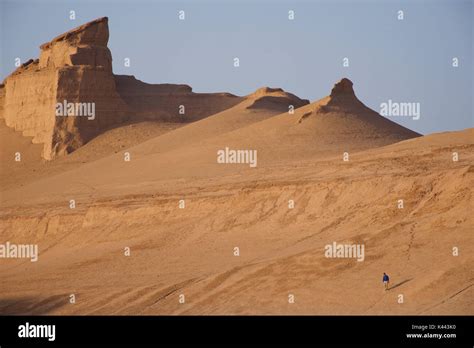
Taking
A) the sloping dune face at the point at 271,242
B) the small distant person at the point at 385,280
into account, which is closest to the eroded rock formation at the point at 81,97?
the sloping dune face at the point at 271,242

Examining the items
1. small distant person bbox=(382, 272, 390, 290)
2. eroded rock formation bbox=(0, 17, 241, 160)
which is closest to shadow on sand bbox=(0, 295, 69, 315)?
small distant person bbox=(382, 272, 390, 290)

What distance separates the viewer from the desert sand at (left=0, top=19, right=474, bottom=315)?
26.6 meters

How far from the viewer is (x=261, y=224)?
107ft

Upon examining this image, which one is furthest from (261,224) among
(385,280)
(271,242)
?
(385,280)

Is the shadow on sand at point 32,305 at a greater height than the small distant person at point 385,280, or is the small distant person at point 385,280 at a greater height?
the small distant person at point 385,280

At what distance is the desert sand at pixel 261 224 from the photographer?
26609 millimetres

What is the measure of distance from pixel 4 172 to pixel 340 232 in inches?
1156
